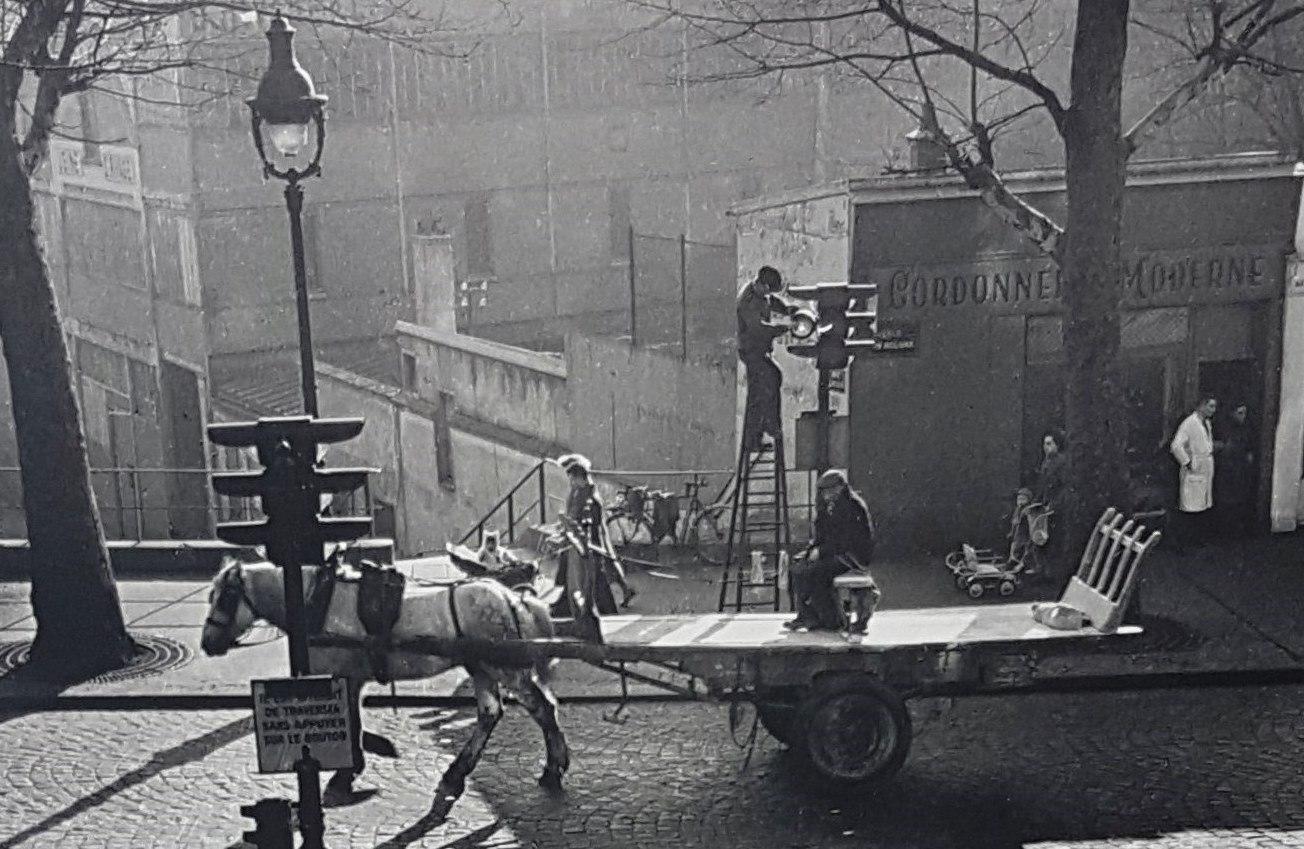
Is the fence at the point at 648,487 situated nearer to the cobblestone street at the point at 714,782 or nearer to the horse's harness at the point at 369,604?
the cobblestone street at the point at 714,782

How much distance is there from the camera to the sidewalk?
46.2 ft

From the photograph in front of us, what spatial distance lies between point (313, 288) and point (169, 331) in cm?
322

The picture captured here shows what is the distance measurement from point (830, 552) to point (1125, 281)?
27.7 ft

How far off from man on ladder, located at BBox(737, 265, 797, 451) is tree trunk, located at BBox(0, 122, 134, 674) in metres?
6.41

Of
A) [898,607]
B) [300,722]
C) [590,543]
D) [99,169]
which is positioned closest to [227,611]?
[300,722]

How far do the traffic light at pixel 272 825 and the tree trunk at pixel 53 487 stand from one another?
6400 mm


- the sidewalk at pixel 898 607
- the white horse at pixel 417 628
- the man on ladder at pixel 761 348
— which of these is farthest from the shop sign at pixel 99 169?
the white horse at pixel 417 628

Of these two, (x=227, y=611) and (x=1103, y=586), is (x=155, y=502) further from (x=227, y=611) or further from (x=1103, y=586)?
Result: (x=1103, y=586)

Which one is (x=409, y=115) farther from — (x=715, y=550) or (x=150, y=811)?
(x=150, y=811)

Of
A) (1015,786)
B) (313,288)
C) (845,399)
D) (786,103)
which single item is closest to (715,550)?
(845,399)

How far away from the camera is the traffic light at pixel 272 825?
30.0ft

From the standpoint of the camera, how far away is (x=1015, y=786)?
450 inches

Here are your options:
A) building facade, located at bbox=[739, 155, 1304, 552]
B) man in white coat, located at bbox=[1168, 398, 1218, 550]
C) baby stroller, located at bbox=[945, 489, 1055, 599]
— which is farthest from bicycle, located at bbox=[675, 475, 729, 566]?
man in white coat, located at bbox=[1168, 398, 1218, 550]

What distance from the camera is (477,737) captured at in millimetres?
11320
